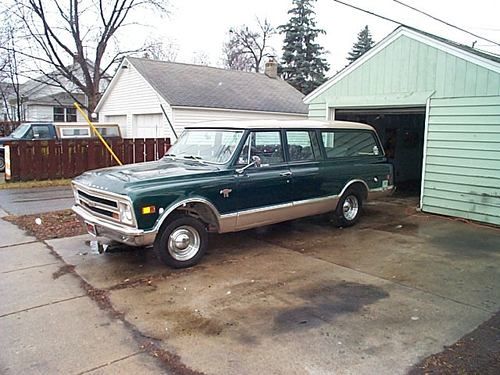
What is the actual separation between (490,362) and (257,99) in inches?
724

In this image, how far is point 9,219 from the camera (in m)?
8.09

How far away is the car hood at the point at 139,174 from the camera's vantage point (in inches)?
197

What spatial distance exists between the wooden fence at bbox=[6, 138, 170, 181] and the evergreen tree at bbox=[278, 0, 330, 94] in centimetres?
2360

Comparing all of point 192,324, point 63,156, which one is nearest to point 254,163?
point 192,324

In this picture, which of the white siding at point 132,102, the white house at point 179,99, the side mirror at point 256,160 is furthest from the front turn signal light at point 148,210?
the white siding at point 132,102

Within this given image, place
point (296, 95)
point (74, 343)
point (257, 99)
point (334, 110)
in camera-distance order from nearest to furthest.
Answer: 1. point (74, 343)
2. point (334, 110)
3. point (257, 99)
4. point (296, 95)

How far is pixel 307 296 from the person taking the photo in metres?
4.52

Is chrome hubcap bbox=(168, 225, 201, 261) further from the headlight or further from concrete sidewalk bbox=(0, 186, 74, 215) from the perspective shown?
concrete sidewalk bbox=(0, 186, 74, 215)

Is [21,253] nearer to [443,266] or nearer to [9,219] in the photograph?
[9,219]

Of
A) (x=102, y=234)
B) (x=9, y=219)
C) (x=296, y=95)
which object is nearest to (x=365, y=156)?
(x=102, y=234)

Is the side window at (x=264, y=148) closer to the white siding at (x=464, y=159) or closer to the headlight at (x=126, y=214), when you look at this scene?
the headlight at (x=126, y=214)

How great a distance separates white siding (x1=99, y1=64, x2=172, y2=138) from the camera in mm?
17661

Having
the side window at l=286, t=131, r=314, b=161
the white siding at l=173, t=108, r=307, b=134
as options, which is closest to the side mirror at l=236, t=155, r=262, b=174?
the side window at l=286, t=131, r=314, b=161

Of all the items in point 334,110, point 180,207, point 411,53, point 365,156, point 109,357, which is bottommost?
point 109,357
